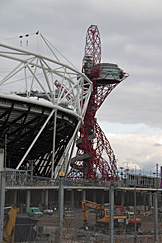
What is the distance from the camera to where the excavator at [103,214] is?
12.4 meters

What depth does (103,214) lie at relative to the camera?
502 inches

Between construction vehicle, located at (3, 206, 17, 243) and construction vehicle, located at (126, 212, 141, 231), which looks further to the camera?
construction vehicle, located at (126, 212, 141, 231)

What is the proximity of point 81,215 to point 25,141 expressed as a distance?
36325 mm

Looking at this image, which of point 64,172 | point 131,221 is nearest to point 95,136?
point 64,172

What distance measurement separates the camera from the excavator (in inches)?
490

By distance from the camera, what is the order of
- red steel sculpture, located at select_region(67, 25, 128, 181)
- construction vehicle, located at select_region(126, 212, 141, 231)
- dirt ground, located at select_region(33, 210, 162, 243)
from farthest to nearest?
red steel sculpture, located at select_region(67, 25, 128, 181), construction vehicle, located at select_region(126, 212, 141, 231), dirt ground, located at select_region(33, 210, 162, 243)

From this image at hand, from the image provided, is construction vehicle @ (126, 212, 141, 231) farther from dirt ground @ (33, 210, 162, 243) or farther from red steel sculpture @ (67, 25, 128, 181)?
red steel sculpture @ (67, 25, 128, 181)

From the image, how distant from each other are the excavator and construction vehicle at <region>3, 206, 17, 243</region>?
9.27 ft

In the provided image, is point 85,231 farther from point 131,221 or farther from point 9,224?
point 131,221

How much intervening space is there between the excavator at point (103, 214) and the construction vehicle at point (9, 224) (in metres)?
2.83

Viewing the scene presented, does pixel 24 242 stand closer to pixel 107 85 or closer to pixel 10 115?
pixel 10 115

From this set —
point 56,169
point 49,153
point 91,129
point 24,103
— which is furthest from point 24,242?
point 91,129

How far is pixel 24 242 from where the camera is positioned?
10.4m

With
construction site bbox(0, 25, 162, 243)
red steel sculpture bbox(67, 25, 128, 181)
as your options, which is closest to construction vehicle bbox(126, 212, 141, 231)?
construction site bbox(0, 25, 162, 243)
